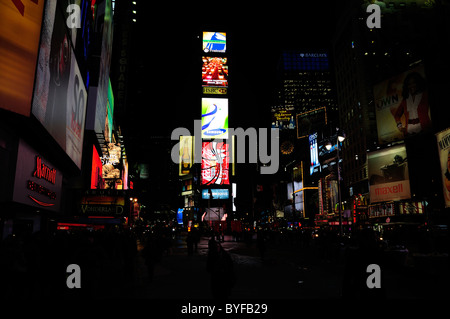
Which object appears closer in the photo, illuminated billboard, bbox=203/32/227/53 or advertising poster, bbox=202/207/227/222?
advertising poster, bbox=202/207/227/222

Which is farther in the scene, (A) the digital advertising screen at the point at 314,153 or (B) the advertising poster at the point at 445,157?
(A) the digital advertising screen at the point at 314,153

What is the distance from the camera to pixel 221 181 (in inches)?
4040

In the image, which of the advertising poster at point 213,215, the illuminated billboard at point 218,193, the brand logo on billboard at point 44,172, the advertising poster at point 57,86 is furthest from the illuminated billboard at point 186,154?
the brand logo on billboard at point 44,172

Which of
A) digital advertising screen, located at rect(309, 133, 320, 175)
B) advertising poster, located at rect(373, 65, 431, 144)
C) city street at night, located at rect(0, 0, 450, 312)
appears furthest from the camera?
digital advertising screen, located at rect(309, 133, 320, 175)

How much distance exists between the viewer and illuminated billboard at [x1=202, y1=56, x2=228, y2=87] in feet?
330

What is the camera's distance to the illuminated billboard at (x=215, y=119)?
99.6 metres

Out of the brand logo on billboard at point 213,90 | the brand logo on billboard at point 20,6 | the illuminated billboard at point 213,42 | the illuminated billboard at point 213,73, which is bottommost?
the brand logo on billboard at point 20,6

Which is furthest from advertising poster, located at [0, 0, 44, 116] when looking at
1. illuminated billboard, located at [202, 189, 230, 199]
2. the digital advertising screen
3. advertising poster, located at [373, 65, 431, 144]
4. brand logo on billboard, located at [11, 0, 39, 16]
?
illuminated billboard, located at [202, 189, 230, 199]

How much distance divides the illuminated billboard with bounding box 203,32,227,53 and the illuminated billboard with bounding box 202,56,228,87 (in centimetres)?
347

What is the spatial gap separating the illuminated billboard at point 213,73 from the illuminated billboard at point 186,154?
4014 centimetres

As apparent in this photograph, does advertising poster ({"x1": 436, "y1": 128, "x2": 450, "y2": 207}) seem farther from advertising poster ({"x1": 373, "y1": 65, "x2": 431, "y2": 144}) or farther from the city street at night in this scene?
advertising poster ({"x1": 373, "y1": 65, "x2": 431, "y2": 144})

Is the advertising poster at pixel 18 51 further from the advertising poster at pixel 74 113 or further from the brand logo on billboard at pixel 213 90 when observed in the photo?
the brand logo on billboard at pixel 213 90

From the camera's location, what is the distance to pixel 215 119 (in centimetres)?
10062
